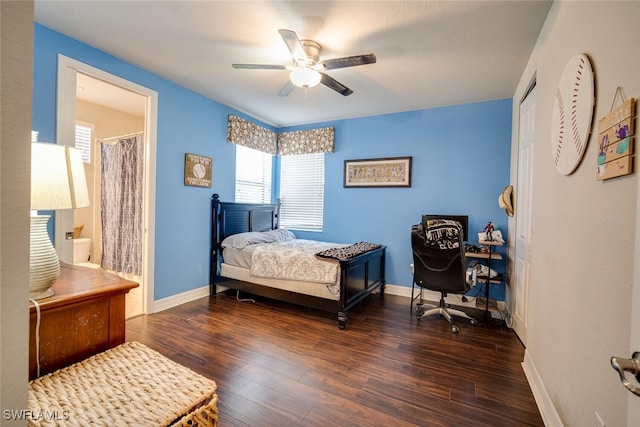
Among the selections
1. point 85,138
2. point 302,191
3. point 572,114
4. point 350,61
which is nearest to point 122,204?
point 85,138

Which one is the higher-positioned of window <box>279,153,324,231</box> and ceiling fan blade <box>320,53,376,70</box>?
ceiling fan blade <box>320,53,376,70</box>

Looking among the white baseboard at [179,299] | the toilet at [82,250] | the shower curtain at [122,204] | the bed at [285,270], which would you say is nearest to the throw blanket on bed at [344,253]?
the bed at [285,270]

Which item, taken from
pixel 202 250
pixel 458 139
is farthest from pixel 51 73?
pixel 458 139

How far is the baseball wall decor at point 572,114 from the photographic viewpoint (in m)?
1.26

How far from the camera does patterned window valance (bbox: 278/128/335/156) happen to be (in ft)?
14.8

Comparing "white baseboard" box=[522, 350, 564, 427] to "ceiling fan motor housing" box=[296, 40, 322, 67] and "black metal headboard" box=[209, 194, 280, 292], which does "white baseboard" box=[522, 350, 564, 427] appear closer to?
"ceiling fan motor housing" box=[296, 40, 322, 67]

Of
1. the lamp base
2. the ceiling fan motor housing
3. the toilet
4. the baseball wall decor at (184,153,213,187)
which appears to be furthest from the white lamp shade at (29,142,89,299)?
the toilet

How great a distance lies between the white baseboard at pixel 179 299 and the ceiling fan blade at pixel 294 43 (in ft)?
9.70

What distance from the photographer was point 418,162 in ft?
13.0

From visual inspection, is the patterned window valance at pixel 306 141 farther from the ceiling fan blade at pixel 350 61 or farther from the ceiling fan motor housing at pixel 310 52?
the ceiling fan blade at pixel 350 61

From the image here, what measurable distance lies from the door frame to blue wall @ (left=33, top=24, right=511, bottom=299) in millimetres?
77

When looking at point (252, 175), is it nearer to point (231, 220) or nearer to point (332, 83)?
point (231, 220)

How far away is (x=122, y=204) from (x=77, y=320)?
11.5 feet

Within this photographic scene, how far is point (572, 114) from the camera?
1.41 m
